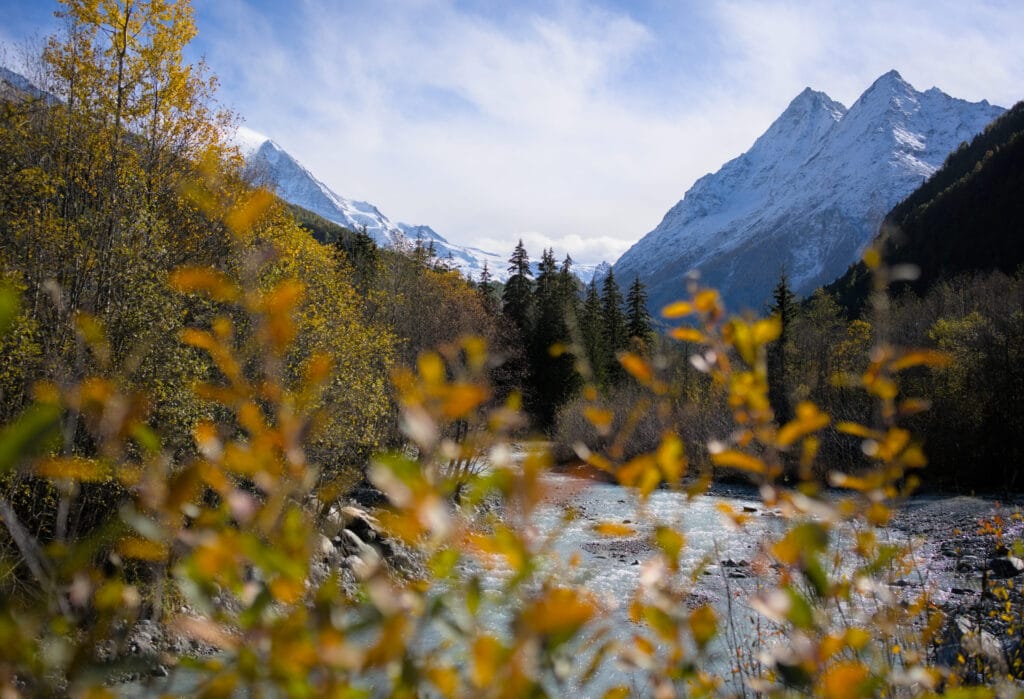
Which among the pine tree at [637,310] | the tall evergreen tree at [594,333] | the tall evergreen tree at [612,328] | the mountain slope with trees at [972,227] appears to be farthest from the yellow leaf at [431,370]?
the mountain slope with trees at [972,227]

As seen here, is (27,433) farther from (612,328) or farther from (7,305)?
(612,328)

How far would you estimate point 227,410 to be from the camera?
989 centimetres

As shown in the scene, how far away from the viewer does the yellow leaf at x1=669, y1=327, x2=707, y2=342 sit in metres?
1.16

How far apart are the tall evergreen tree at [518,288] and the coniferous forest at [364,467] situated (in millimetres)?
12302

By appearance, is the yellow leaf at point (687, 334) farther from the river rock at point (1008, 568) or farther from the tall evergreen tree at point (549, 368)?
the tall evergreen tree at point (549, 368)

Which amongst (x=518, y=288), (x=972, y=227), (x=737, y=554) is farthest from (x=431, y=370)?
(x=972, y=227)

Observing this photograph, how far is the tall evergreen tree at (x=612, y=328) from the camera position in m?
41.6

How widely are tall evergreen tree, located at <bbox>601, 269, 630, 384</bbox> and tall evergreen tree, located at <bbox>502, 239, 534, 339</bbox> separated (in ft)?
19.6

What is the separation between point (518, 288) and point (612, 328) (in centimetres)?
835

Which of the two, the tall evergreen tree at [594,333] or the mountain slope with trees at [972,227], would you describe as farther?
the mountain slope with trees at [972,227]

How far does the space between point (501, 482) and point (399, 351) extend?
20.7 meters

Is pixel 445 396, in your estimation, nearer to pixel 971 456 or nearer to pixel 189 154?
pixel 189 154

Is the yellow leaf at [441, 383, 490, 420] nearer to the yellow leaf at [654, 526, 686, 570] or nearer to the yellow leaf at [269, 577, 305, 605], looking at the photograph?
the yellow leaf at [269, 577, 305, 605]

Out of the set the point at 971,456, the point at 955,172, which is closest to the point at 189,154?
the point at 971,456
